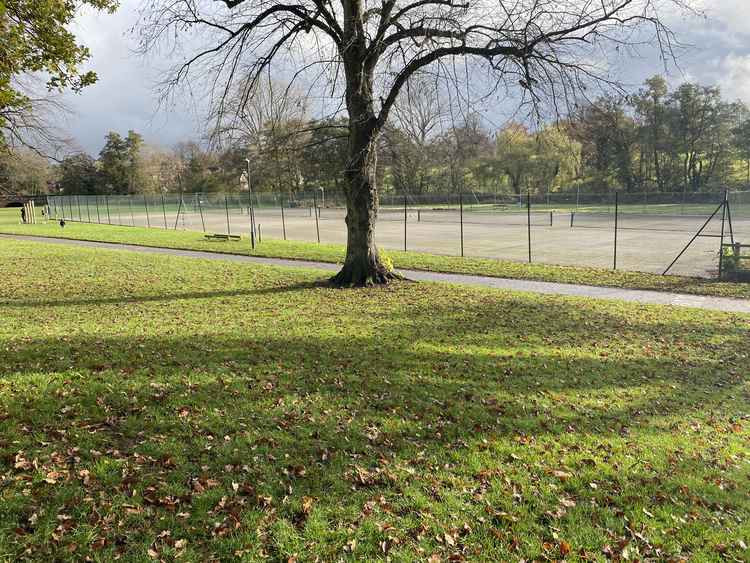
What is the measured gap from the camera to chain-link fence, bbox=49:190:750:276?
67.8 ft

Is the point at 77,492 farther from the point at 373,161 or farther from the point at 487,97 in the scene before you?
the point at 373,161

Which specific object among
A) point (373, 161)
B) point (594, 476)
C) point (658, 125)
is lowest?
point (594, 476)

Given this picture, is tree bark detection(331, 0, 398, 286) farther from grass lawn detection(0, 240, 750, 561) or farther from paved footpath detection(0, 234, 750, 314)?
grass lawn detection(0, 240, 750, 561)

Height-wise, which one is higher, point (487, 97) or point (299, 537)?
point (487, 97)

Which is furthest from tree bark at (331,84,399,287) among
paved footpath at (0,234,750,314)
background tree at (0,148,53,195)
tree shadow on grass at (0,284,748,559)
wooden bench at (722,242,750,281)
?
background tree at (0,148,53,195)

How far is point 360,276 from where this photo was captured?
1380 centimetres

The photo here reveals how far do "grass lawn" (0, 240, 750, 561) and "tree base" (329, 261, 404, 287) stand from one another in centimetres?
397

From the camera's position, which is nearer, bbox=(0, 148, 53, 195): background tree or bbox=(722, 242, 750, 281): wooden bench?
bbox=(722, 242, 750, 281): wooden bench

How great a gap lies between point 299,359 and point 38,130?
11.5m

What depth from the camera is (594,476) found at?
4.43m

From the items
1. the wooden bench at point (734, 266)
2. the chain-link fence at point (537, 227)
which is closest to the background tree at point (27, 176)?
the chain-link fence at point (537, 227)

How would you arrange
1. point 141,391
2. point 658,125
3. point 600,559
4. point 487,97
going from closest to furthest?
point 600,559 < point 141,391 < point 487,97 < point 658,125

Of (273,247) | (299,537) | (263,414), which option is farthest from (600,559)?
(273,247)

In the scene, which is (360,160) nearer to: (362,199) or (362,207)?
(362,199)
